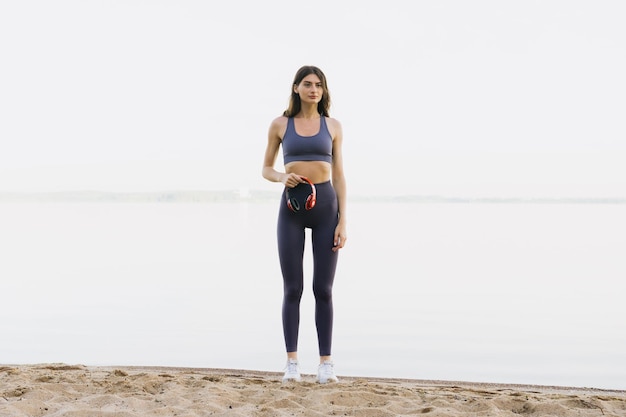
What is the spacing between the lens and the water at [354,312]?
652cm

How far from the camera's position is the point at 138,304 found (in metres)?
9.38

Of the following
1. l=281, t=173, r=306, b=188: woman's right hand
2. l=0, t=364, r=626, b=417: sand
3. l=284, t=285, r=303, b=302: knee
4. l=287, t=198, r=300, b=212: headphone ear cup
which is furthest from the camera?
l=284, t=285, r=303, b=302: knee

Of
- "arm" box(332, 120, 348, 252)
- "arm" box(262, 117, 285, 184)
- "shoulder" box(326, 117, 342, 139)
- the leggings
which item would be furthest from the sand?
"shoulder" box(326, 117, 342, 139)

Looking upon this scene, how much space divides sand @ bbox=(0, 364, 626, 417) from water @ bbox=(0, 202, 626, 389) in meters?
1.30

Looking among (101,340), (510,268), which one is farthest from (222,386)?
(510,268)

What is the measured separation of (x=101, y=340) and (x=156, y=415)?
3.65 m

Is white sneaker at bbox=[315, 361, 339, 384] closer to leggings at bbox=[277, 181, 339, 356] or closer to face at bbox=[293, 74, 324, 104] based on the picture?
leggings at bbox=[277, 181, 339, 356]

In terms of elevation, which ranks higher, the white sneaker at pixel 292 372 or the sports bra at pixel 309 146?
the sports bra at pixel 309 146

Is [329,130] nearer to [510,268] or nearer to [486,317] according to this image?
[486,317]

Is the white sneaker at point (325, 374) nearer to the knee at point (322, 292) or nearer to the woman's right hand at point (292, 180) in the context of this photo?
the knee at point (322, 292)

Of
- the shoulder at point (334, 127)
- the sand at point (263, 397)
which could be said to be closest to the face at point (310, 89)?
the shoulder at point (334, 127)

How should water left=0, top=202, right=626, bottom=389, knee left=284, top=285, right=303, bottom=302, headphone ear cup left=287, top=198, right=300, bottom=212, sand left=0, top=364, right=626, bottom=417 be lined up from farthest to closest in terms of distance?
water left=0, top=202, right=626, bottom=389, knee left=284, top=285, right=303, bottom=302, headphone ear cup left=287, top=198, right=300, bottom=212, sand left=0, top=364, right=626, bottom=417

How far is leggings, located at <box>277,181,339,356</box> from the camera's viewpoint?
480 cm

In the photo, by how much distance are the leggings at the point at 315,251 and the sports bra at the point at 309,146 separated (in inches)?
7.0
